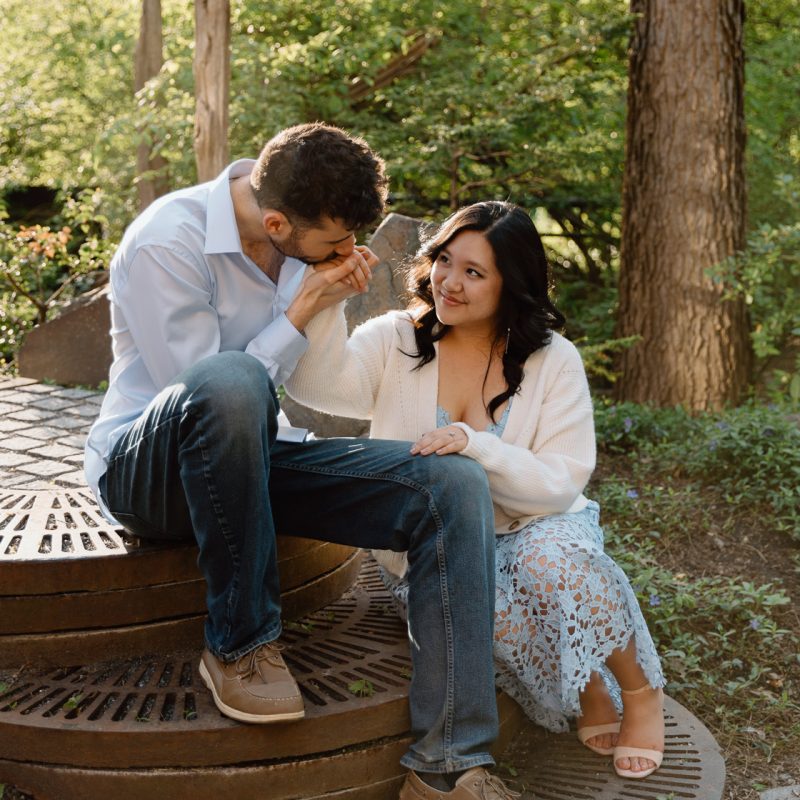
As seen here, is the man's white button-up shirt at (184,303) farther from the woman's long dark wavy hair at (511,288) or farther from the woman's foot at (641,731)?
the woman's foot at (641,731)

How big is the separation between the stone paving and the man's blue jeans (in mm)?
1134

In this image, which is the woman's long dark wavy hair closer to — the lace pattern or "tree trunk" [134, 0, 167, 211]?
the lace pattern

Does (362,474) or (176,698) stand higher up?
(362,474)

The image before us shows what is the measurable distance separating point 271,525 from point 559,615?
75 cm

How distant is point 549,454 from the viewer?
2.72m

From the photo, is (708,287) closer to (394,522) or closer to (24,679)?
Result: (394,522)

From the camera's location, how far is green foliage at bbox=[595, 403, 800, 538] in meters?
4.15

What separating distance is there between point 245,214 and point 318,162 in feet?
0.96

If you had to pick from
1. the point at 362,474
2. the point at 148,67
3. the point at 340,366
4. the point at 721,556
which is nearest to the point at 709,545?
the point at 721,556

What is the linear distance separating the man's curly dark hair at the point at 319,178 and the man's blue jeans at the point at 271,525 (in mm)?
474

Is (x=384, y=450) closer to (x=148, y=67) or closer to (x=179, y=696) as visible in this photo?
(x=179, y=696)

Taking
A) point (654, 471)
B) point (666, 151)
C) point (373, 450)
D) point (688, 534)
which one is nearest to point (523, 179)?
point (666, 151)

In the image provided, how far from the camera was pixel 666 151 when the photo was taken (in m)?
5.69

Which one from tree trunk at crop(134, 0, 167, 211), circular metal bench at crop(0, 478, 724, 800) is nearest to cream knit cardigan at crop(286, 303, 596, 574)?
circular metal bench at crop(0, 478, 724, 800)
